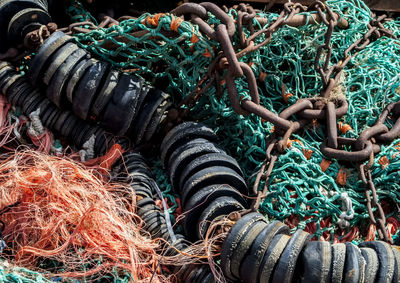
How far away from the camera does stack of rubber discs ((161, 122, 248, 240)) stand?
1.95 meters

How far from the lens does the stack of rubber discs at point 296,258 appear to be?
5.35 feet

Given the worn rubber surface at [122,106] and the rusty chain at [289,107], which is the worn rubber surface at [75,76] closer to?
the worn rubber surface at [122,106]

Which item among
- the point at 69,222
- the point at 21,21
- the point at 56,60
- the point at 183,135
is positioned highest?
the point at 21,21

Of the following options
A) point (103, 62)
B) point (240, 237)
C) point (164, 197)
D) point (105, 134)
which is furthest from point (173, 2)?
point (240, 237)

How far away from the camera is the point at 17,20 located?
92.7 inches

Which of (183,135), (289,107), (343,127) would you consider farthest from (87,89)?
(343,127)

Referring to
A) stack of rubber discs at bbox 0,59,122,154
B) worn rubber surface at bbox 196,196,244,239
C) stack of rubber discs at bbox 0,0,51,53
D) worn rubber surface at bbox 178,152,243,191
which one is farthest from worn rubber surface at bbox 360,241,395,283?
stack of rubber discs at bbox 0,0,51,53

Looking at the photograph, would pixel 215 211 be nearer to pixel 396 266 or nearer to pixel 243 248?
pixel 243 248

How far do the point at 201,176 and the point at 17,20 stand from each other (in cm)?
115

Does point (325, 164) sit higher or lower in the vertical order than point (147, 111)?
lower

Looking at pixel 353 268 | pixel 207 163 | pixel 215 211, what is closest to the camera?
pixel 353 268

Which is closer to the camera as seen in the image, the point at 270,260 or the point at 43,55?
the point at 270,260

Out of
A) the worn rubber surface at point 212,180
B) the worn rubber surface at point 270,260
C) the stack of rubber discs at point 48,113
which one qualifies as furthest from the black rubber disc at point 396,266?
the stack of rubber discs at point 48,113

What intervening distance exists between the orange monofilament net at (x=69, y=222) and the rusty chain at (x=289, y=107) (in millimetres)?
499
